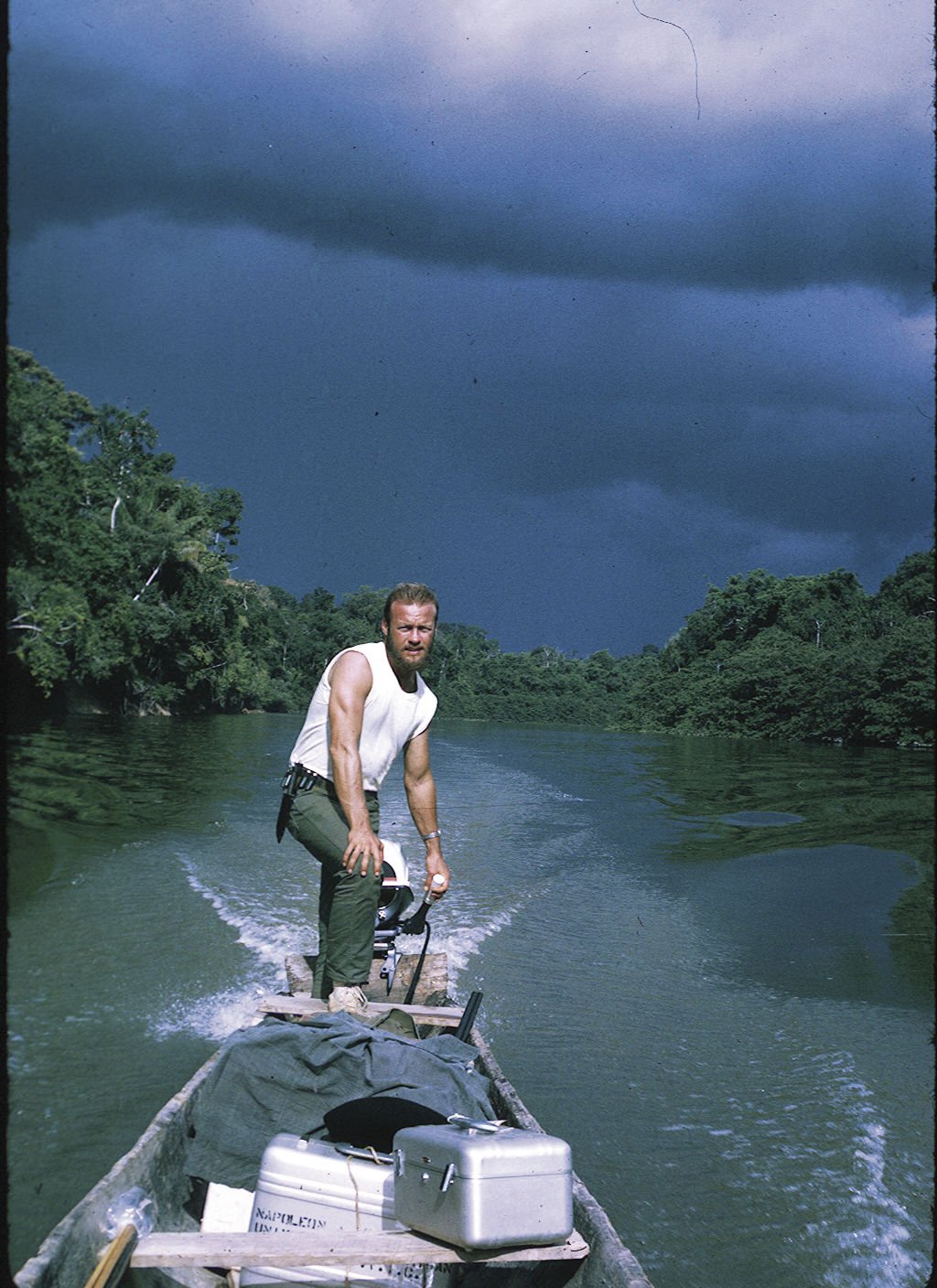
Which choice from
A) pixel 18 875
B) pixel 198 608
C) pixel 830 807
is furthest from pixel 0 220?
pixel 198 608

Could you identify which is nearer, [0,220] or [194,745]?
[0,220]

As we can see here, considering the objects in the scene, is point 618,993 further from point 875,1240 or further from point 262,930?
point 875,1240

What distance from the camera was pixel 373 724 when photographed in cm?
484

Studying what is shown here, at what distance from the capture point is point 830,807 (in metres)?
22.0

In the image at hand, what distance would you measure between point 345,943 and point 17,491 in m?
30.2

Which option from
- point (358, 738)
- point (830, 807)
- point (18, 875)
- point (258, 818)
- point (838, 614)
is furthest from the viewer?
point (838, 614)

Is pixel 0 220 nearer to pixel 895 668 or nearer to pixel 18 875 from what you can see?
pixel 18 875

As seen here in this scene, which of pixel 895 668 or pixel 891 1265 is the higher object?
pixel 895 668

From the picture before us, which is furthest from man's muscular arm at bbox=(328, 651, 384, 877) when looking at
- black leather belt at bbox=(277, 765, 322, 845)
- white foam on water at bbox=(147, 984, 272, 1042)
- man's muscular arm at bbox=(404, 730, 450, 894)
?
white foam on water at bbox=(147, 984, 272, 1042)

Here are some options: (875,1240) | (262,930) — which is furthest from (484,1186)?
(262,930)

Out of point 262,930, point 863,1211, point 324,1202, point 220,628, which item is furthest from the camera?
point 220,628

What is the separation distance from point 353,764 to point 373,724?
0.99 feet

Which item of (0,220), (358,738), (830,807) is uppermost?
(0,220)

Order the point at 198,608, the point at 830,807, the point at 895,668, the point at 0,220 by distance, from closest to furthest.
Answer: the point at 0,220, the point at 830,807, the point at 895,668, the point at 198,608
